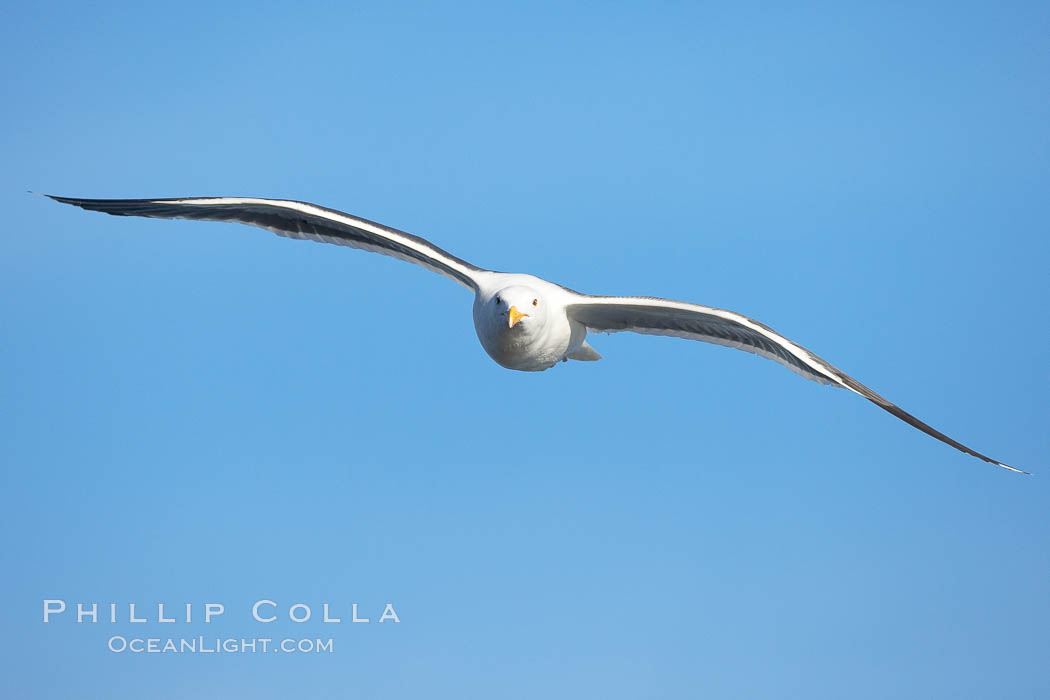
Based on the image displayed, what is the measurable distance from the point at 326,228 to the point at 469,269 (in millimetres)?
2781

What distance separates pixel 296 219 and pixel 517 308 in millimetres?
4889

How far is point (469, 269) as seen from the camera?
1553cm

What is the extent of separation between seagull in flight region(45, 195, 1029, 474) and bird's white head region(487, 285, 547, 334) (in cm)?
1

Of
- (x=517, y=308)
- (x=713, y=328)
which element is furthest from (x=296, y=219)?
(x=713, y=328)

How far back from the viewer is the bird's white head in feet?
45.2

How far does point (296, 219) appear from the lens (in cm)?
1703

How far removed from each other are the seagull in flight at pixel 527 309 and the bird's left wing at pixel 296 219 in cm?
A: 1

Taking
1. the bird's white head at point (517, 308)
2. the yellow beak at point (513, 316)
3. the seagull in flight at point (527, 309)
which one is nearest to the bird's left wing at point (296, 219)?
the seagull in flight at point (527, 309)

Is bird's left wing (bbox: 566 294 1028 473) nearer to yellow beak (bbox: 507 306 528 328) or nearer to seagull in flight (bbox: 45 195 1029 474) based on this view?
seagull in flight (bbox: 45 195 1029 474)

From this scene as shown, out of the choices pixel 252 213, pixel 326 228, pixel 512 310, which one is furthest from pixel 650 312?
pixel 252 213

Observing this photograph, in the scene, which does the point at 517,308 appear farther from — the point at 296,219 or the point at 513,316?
the point at 296,219

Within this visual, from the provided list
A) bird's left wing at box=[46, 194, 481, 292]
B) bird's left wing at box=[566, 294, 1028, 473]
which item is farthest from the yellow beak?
bird's left wing at box=[46, 194, 481, 292]

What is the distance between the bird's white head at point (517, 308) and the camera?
1379 centimetres

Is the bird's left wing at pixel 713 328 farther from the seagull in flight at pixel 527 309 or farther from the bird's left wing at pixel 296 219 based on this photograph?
the bird's left wing at pixel 296 219
